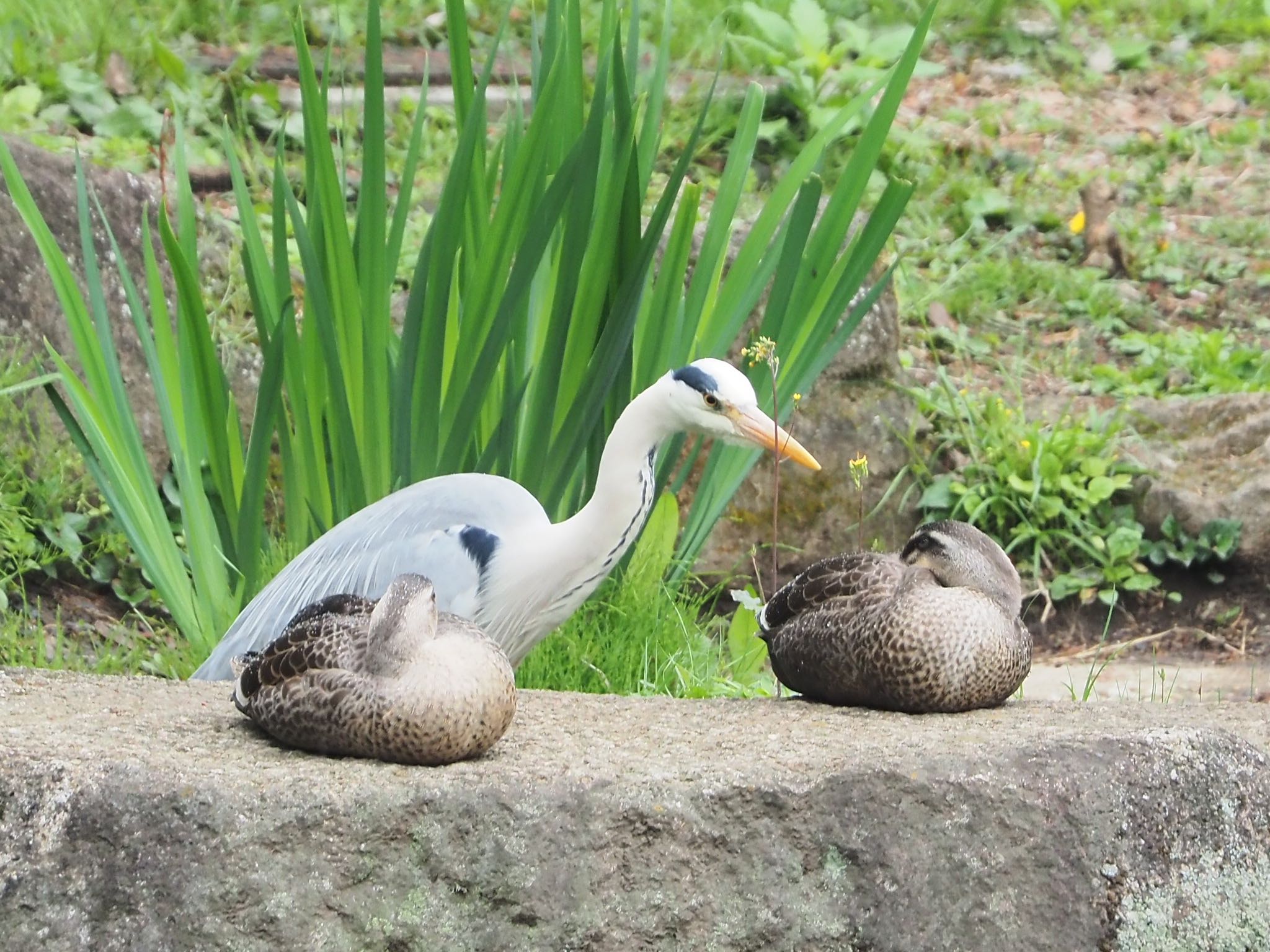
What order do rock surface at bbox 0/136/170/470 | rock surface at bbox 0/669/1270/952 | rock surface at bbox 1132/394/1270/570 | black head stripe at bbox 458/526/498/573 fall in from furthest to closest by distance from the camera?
rock surface at bbox 1132/394/1270/570, rock surface at bbox 0/136/170/470, black head stripe at bbox 458/526/498/573, rock surface at bbox 0/669/1270/952

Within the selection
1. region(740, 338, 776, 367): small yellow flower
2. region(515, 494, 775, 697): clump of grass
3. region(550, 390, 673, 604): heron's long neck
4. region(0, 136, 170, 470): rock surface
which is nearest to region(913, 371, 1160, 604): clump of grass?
region(515, 494, 775, 697): clump of grass

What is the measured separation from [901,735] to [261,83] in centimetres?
448

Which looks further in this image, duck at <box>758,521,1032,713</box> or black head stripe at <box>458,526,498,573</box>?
black head stripe at <box>458,526,498,573</box>

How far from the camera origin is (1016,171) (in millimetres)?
7023

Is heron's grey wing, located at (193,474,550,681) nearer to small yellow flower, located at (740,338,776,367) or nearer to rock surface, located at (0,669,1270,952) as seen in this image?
small yellow flower, located at (740,338,776,367)

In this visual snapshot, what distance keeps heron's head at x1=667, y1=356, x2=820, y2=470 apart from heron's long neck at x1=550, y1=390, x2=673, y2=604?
0.20 ft

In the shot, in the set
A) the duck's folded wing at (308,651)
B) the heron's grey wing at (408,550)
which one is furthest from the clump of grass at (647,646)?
the duck's folded wing at (308,651)

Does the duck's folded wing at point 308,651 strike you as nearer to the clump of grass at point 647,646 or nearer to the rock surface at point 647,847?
the rock surface at point 647,847

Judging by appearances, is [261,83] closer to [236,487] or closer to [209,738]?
[236,487]

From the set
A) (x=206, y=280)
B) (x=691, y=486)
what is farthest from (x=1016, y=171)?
(x=206, y=280)

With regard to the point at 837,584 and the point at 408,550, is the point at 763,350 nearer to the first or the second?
the point at 837,584

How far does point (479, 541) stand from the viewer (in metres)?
3.28

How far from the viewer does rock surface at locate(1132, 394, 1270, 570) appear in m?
4.99

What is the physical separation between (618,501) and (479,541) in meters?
0.29
